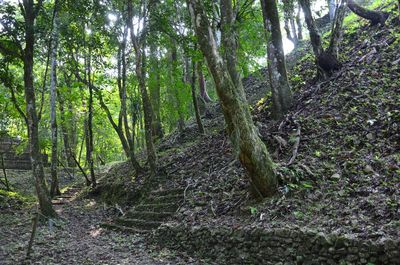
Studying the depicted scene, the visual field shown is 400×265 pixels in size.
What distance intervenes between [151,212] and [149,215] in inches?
4.6

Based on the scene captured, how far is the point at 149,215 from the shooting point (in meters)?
11.4

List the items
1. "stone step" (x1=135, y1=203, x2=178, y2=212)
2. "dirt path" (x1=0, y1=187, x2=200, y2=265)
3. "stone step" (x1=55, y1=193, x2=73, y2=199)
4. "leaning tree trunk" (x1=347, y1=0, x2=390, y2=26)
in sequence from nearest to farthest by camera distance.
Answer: "dirt path" (x1=0, y1=187, x2=200, y2=265)
"stone step" (x1=135, y1=203, x2=178, y2=212)
"leaning tree trunk" (x1=347, y1=0, x2=390, y2=26)
"stone step" (x1=55, y1=193, x2=73, y2=199)

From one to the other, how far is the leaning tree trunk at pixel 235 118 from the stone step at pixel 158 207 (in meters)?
3.60

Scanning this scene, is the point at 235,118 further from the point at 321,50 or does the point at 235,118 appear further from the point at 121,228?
the point at 321,50

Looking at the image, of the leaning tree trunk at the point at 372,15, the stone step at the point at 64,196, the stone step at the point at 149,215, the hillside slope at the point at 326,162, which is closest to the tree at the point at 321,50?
the hillside slope at the point at 326,162

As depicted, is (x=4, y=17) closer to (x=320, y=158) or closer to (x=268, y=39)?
(x=268, y=39)

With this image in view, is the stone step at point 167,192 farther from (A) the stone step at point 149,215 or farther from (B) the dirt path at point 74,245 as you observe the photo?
(B) the dirt path at point 74,245

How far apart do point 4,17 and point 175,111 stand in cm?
827

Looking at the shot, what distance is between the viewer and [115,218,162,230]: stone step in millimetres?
10794

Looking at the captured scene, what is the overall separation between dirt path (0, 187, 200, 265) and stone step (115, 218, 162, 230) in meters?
0.47

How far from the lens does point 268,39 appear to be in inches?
499

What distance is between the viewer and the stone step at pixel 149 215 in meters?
10.9

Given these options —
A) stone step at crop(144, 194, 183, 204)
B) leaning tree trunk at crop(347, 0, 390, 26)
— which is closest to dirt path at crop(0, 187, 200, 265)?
stone step at crop(144, 194, 183, 204)

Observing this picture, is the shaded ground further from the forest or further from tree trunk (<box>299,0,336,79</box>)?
tree trunk (<box>299,0,336,79</box>)
